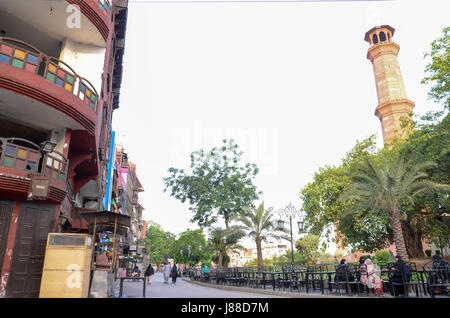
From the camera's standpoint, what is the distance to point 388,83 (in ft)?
176

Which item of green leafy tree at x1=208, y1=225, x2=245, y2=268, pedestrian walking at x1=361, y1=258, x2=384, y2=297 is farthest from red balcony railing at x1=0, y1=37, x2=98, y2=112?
green leafy tree at x1=208, y1=225, x2=245, y2=268

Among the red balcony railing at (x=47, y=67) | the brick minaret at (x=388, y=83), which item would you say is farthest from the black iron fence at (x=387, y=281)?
the brick minaret at (x=388, y=83)

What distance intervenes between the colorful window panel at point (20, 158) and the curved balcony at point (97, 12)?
19.4ft

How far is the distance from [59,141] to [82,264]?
17.1 ft

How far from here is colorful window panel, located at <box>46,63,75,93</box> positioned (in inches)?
445

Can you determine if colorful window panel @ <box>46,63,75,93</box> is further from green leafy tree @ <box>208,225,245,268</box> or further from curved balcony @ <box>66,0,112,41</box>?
green leafy tree @ <box>208,225,245,268</box>

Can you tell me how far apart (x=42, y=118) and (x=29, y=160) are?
215 cm

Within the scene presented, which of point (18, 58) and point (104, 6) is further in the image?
point (104, 6)

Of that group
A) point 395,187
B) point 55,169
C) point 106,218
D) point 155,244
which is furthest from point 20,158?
point 155,244

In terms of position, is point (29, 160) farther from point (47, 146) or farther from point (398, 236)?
→ point (398, 236)

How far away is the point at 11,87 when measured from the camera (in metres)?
10.1

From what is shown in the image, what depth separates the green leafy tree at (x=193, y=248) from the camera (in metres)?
57.8

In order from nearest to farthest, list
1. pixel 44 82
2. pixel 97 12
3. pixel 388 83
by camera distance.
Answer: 1. pixel 44 82
2. pixel 97 12
3. pixel 388 83
